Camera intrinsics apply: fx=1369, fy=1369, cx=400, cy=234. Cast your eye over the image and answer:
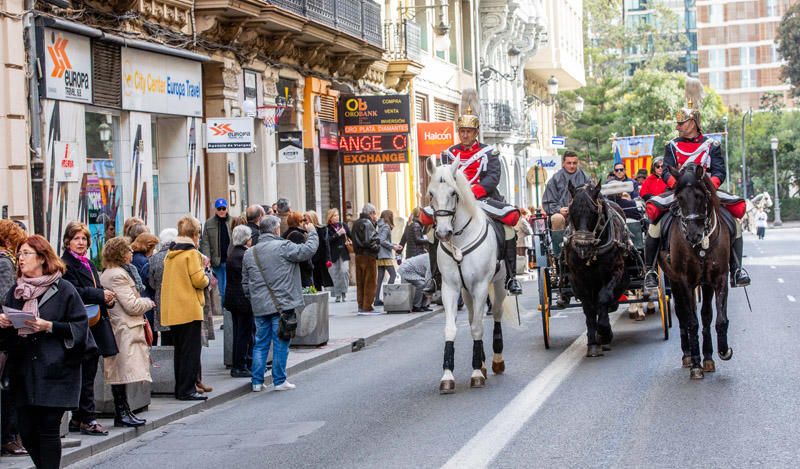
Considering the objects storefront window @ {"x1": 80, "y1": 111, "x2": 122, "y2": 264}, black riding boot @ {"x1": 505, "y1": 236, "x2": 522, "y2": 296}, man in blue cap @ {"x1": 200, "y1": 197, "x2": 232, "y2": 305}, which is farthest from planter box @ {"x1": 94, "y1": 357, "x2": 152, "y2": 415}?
man in blue cap @ {"x1": 200, "y1": 197, "x2": 232, "y2": 305}

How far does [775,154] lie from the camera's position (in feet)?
309

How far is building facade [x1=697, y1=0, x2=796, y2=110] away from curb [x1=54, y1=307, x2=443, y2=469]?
13855cm

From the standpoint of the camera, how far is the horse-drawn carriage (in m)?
16.0

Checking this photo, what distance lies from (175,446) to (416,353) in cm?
656

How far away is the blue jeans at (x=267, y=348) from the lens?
46.5 ft

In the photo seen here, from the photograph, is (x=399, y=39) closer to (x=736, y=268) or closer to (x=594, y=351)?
(x=594, y=351)

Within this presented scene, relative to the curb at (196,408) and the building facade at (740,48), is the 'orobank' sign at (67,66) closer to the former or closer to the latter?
the curb at (196,408)

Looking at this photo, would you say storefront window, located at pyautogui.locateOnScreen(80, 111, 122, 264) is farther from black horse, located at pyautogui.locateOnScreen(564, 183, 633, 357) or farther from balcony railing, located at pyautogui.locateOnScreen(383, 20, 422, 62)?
balcony railing, located at pyautogui.locateOnScreen(383, 20, 422, 62)

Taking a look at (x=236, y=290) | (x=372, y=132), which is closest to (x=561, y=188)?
(x=236, y=290)

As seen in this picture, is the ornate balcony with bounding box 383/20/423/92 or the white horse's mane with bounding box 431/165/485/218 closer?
the white horse's mane with bounding box 431/165/485/218

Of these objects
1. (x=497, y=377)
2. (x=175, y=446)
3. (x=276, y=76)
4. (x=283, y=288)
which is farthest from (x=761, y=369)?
(x=276, y=76)

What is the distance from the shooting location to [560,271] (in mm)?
16188

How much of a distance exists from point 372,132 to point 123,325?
21.3m

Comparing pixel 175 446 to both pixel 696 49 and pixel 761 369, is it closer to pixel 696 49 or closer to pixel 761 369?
pixel 761 369
